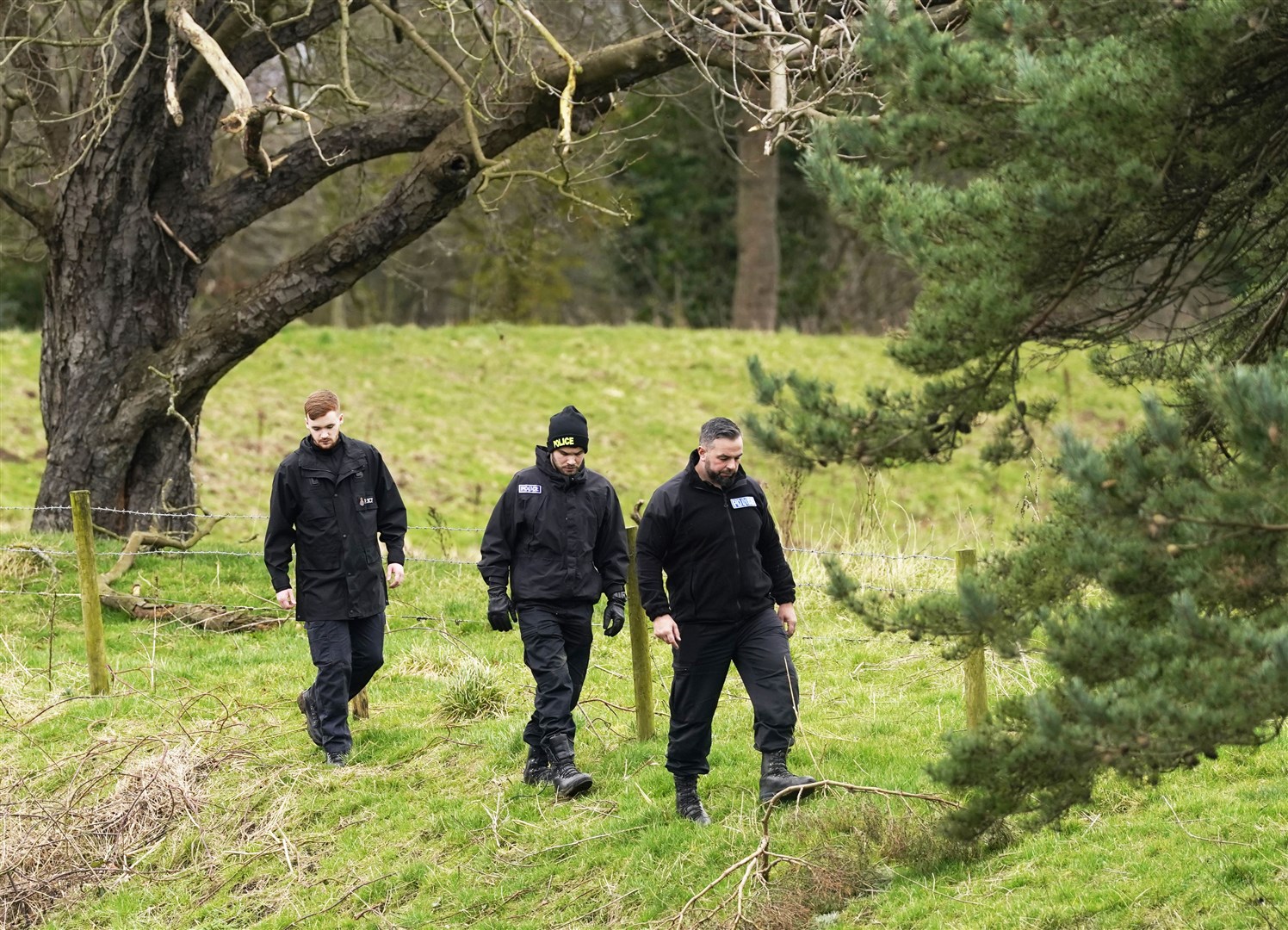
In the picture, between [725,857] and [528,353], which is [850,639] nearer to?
A: [725,857]

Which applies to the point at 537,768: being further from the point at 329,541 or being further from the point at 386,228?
the point at 386,228

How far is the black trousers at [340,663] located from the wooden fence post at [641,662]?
142 centimetres

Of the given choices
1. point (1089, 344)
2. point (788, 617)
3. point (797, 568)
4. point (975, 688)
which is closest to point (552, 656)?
point (788, 617)

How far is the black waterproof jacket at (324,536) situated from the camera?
Result: 8438 millimetres

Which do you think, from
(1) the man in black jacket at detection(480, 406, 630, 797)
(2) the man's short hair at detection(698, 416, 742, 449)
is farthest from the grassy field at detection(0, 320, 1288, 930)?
(2) the man's short hair at detection(698, 416, 742, 449)

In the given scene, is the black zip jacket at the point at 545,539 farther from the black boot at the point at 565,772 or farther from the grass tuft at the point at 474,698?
the grass tuft at the point at 474,698

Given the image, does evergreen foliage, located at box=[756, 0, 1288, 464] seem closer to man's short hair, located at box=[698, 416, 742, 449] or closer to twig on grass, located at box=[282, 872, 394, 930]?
man's short hair, located at box=[698, 416, 742, 449]

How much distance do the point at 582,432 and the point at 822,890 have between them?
8.25ft

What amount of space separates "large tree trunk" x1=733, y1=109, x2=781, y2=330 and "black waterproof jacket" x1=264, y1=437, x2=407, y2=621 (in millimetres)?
22159

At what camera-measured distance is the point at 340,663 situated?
8.53m

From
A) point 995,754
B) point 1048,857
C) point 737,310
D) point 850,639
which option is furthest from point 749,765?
point 737,310

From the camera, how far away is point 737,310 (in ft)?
102

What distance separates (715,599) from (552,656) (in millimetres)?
1073

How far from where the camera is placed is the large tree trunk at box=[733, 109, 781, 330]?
99.2ft
